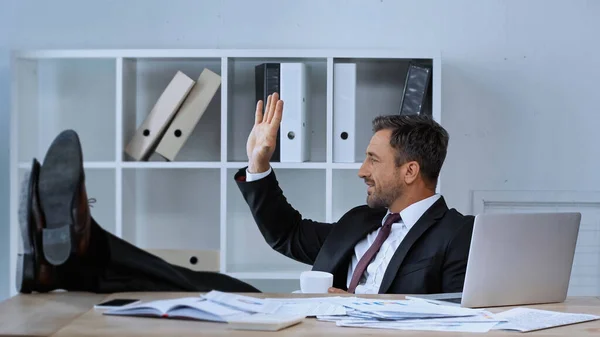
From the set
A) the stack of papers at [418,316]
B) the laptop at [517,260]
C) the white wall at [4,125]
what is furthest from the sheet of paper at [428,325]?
the white wall at [4,125]

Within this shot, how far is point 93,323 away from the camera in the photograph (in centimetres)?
120

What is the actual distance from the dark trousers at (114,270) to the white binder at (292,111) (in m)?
1.38

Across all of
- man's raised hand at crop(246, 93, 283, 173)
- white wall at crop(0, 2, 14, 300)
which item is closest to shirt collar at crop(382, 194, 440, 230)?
man's raised hand at crop(246, 93, 283, 173)

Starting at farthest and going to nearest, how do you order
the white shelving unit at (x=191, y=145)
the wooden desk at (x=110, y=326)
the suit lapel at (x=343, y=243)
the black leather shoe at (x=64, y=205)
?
the white shelving unit at (x=191, y=145) < the suit lapel at (x=343, y=243) < the black leather shoe at (x=64, y=205) < the wooden desk at (x=110, y=326)

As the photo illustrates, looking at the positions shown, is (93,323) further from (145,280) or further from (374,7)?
(374,7)

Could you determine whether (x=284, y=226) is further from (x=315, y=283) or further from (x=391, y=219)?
(x=315, y=283)

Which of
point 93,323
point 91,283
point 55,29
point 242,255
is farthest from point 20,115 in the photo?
point 93,323

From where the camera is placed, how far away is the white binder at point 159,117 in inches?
113

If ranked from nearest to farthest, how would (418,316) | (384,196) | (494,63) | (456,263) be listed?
(418,316) → (456,263) → (384,196) → (494,63)

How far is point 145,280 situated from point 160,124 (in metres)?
1.46

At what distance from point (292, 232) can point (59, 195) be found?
4.20 feet

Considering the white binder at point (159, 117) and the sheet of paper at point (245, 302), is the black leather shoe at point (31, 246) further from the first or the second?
the white binder at point (159, 117)

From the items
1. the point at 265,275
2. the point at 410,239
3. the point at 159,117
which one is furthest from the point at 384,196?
the point at 159,117

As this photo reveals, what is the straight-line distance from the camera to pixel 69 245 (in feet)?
4.58
